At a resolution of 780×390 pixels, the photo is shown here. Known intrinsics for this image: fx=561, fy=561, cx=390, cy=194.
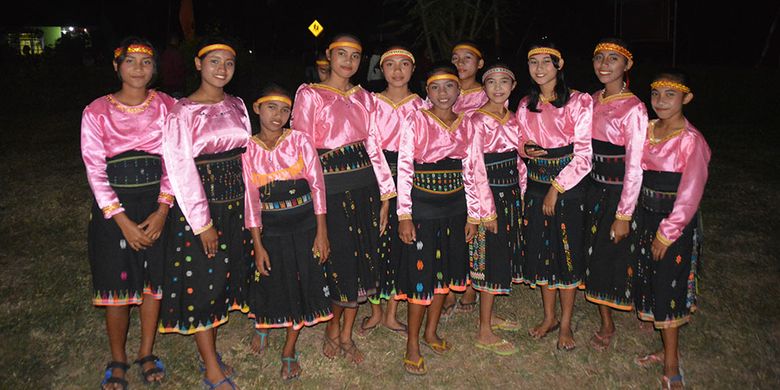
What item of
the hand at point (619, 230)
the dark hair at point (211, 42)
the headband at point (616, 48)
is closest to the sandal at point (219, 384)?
the dark hair at point (211, 42)

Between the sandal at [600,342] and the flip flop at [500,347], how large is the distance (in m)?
0.54

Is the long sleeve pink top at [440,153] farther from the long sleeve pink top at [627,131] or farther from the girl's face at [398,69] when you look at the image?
the long sleeve pink top at [627,131]

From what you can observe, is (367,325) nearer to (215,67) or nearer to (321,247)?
(321,247)

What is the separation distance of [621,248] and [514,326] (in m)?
1.02

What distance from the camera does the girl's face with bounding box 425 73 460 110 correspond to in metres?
3.39

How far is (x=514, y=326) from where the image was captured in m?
4.14

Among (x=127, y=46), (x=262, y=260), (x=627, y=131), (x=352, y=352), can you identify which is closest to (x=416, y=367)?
(x=352, y=352)

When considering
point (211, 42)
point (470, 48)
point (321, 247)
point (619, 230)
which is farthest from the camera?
point (470, 48)

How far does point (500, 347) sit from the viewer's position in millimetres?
3797

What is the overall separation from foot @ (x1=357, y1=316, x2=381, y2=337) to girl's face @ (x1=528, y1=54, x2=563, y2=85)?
206cm

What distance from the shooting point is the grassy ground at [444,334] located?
11.4 ft

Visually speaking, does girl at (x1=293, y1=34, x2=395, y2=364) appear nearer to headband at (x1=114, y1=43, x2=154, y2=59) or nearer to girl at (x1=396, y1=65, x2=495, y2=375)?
girl at (x1=396, y1=65, x2=495, y2=375)

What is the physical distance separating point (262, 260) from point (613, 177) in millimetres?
2218

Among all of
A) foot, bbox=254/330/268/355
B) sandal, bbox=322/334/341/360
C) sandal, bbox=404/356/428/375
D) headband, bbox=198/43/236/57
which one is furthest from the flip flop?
headband, bbox=198/43/236/57
